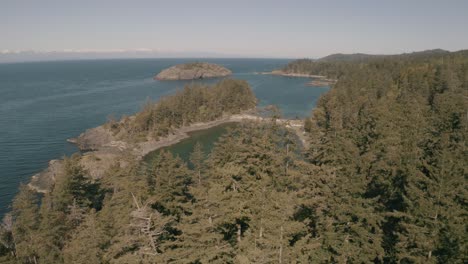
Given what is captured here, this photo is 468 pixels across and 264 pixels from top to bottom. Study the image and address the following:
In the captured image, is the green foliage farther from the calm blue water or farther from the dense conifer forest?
the dense conifer forest

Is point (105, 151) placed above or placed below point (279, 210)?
below

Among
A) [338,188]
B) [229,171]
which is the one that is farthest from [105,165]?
[338,188]

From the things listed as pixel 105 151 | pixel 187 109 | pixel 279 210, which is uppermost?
pixel 279 210

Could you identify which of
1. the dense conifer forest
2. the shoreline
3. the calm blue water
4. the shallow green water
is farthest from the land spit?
the dense conifer forest

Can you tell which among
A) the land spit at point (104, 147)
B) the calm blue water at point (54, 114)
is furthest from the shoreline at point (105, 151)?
the calm blue water at point (54, 114)

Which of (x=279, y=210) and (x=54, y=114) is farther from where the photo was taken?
(x=54, y=114)

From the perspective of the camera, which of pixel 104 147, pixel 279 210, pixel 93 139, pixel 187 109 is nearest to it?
pixel 279 210

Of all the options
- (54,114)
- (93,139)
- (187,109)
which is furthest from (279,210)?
(54,114)

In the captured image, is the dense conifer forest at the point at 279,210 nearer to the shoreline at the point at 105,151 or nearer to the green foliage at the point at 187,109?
the shoreline at the point at 105,151

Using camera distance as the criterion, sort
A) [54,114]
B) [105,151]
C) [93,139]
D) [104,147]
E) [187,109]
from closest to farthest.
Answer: [105,151], [104,147], [93,139], [187,109], [54,114]

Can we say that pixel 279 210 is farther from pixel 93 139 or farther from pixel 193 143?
pixel 93 139

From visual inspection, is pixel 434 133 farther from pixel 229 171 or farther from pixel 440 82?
pixel 440 82
